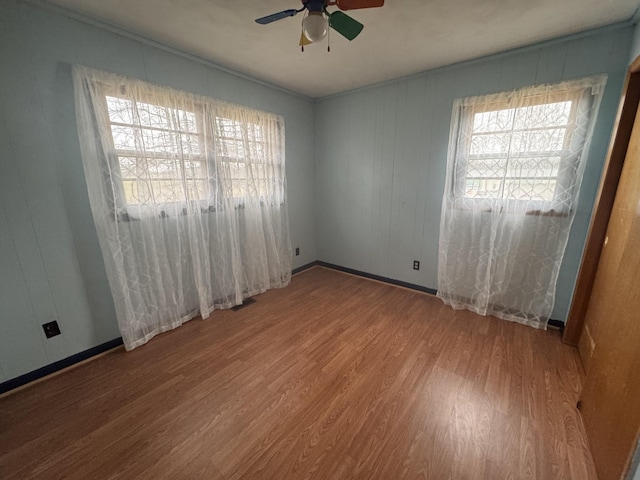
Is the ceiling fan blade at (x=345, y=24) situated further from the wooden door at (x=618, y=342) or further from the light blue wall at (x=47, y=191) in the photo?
the wooden door at (x=618, y=342)

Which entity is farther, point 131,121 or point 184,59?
point 184,59

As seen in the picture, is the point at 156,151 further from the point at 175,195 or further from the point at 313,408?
the point at 313,408

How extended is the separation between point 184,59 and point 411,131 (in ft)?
7.64

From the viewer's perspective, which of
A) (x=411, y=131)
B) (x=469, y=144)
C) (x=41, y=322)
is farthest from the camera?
(x=411, y=131)

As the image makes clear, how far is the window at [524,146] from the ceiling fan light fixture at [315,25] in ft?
5.56

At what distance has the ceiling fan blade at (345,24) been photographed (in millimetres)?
1319

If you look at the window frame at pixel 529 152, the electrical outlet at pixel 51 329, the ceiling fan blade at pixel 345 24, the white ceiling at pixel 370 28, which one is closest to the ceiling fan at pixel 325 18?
the ceiling fan blade at pixel 345 24

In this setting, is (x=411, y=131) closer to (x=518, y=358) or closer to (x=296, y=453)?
(x=518, y=358)

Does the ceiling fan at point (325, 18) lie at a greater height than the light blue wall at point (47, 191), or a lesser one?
greater

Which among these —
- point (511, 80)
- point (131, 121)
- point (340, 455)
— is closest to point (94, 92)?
point (131, 121)

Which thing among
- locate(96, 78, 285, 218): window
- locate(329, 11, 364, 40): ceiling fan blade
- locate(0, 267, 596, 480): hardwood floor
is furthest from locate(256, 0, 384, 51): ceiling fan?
locate(0, 267, 596, 480): hardwood floor

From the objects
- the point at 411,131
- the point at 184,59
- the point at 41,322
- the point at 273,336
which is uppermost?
the point at 184,59

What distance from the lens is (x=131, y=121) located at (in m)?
1.85

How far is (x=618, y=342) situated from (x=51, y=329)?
3.36 m
